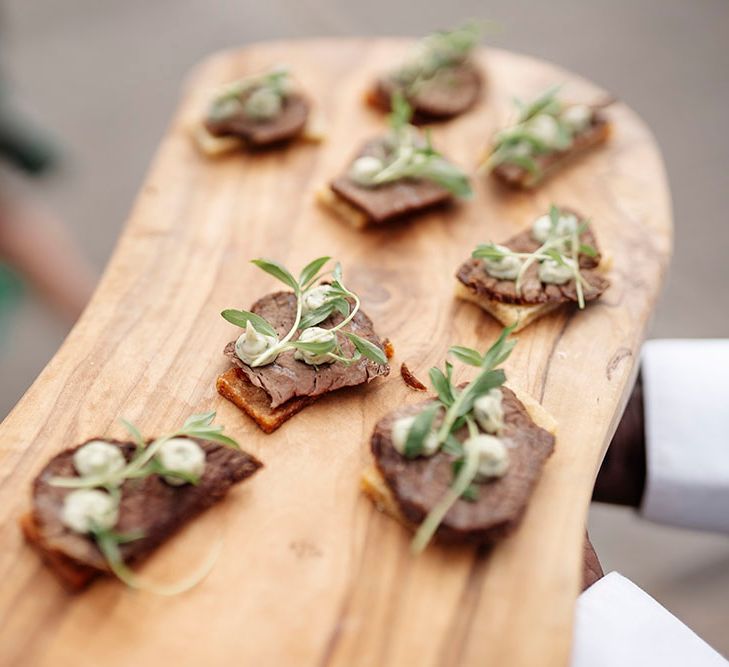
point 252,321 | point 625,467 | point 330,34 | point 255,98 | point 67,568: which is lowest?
point 625,467

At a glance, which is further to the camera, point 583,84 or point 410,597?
point 583,84

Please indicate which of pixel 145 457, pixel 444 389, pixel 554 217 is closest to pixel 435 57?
pixel 554 217

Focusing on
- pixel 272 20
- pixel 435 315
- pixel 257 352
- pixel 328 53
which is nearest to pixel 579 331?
pixel 435 315

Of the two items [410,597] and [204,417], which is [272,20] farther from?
[410,597]

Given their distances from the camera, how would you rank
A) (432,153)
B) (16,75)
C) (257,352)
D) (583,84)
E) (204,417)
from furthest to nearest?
(16,75), (583,84), (432,153), (257,352), (204,417)

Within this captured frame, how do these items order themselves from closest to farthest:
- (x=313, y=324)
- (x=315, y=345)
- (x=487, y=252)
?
(x=315, y=345) < (x=313, y=324) < (x=487, y=252)

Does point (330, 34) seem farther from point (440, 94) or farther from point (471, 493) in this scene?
point (471, 493)
